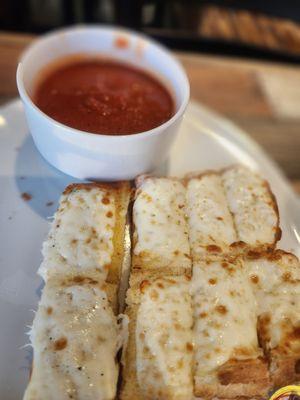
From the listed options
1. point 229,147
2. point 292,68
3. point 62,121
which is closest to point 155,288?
point 62,121

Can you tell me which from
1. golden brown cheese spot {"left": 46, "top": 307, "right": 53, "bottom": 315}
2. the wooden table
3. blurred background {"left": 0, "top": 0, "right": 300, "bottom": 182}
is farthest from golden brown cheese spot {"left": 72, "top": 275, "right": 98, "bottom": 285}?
blurred background {"left": 0, "top": 0, "right": 300, "bottom": 182}

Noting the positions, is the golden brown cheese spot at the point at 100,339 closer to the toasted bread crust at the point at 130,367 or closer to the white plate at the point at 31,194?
the toasted bread crust at the point at 130,367

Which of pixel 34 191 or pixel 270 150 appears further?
pixel 270 150

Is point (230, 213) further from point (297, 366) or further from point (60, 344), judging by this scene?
point (60, 344)

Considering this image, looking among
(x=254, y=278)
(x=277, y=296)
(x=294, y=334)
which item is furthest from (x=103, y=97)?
(x=294, y=334)

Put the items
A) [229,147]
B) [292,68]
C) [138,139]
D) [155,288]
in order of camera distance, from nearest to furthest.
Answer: [155,288]
[138,139]
[229,147]
[292,68]

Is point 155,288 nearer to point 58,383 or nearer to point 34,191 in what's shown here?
point 58,383

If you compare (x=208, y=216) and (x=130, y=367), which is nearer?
(x=130, y=367)
